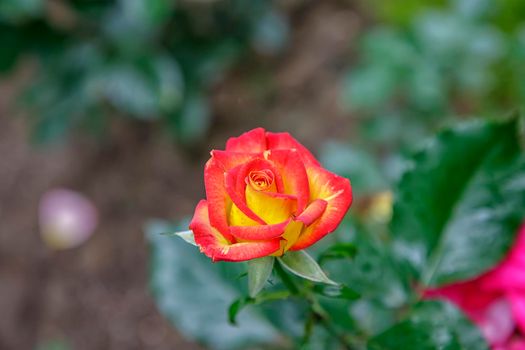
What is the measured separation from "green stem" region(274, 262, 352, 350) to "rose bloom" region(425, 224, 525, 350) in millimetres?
109

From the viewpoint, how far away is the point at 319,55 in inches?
76.2

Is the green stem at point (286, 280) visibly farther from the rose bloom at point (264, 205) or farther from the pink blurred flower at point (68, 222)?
the pink blurred flower at point (68, 222)

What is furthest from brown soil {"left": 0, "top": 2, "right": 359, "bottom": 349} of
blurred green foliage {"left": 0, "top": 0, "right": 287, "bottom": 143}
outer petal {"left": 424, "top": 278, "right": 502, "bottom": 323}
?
outer petal {"left": 424, "top": 278, "right": 502, "bottom": 323}

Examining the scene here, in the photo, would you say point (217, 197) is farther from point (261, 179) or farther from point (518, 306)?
point (518, 306)

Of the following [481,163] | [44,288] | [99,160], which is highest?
[481,163]

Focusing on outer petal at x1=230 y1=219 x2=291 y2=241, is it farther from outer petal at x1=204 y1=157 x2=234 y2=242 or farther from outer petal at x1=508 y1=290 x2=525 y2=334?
outer petal at x1=508 y1=290 x2=525 y2=334

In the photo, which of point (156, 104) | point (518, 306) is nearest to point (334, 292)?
point (518, 306)

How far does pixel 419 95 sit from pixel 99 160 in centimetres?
93

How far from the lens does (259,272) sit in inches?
14.0

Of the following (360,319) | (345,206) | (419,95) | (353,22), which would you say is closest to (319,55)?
(353,22)

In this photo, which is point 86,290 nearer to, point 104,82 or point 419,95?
point 104,82

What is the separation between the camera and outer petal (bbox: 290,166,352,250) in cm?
34

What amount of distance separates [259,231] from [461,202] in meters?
0.26

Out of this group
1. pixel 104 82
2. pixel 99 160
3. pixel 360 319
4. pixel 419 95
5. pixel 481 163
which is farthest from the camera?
pixel 99 160
